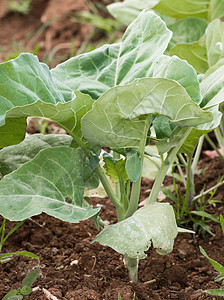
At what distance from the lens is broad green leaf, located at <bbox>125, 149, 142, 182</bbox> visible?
118 centimetres

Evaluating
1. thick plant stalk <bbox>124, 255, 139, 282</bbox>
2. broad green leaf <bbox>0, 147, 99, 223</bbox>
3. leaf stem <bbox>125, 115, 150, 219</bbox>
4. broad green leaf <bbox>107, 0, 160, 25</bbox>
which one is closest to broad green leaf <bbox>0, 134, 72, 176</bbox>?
broad green leaf <bbox>0, 147, 99, 223</bbox>

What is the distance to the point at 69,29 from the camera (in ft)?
14.8

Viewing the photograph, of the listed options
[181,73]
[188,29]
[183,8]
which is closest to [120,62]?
[181,73]

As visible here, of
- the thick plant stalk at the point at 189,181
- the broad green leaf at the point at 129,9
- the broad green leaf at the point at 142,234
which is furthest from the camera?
the broad green leaf at the point at 129,9

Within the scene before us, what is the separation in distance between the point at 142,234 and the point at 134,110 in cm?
30

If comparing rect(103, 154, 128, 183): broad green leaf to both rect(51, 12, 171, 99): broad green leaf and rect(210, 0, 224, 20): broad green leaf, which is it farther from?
rect(210, 0, 224, 20): broad green leaf

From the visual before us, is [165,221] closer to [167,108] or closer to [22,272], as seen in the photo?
[167,108]

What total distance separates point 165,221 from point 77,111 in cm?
36

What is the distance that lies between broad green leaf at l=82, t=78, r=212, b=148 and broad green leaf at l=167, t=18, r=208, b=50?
123cm

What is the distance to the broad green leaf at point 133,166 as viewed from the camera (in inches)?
46.6

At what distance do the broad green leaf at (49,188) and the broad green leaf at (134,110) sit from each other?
0.10 meters

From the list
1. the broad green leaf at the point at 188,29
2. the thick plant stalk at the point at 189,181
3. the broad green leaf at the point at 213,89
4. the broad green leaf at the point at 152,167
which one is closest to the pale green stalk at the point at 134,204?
the broad green leaf at the point at 213,89

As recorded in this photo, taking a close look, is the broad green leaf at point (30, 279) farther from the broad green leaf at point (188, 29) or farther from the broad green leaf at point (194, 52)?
the broad green leaf at point (188, 29)

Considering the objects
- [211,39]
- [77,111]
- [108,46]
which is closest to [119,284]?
[77,111]
